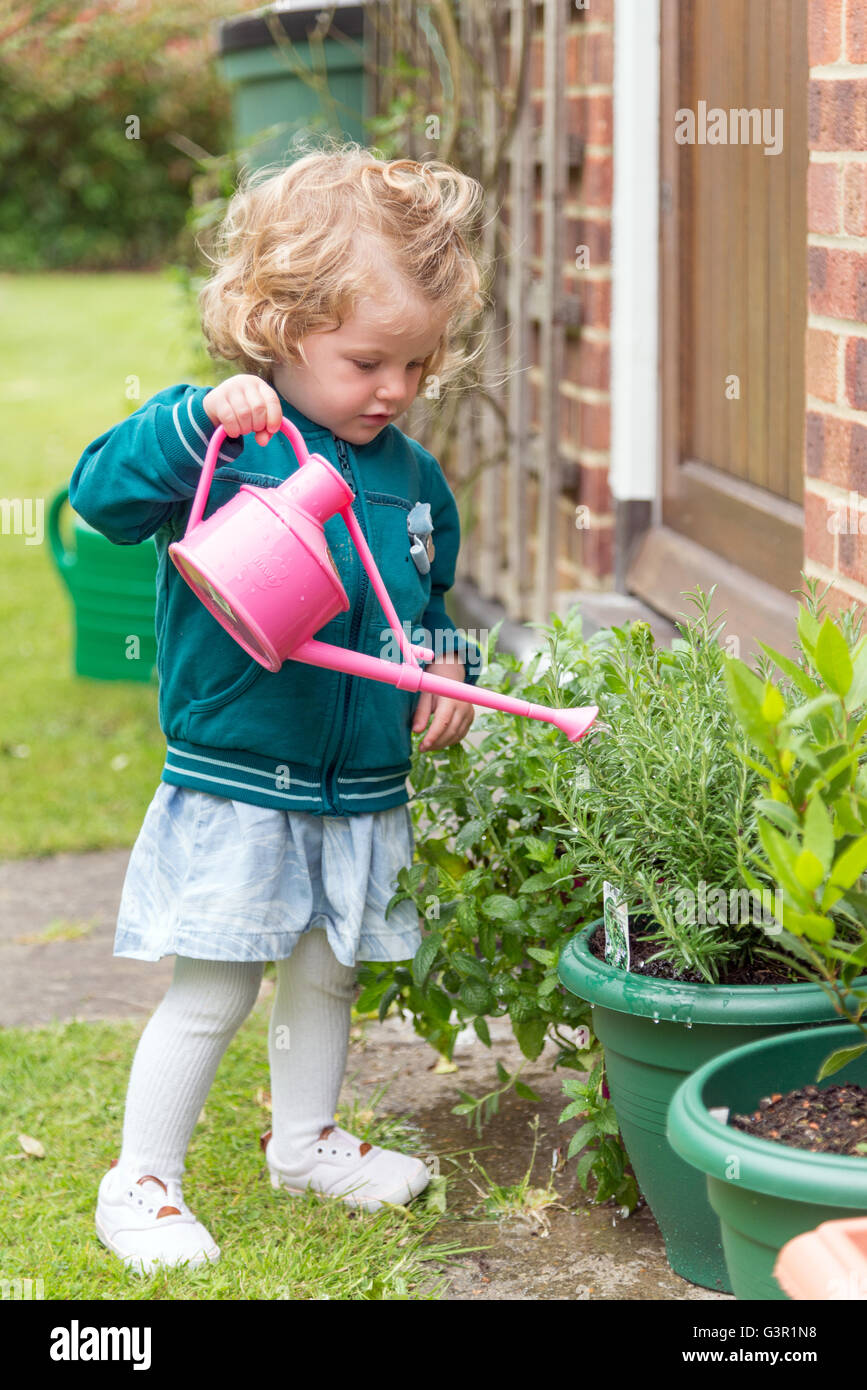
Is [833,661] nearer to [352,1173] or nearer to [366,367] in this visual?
[366,367]

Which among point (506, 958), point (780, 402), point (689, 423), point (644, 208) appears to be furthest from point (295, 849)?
point (644, 208)

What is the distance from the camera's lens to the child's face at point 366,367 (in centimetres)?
204

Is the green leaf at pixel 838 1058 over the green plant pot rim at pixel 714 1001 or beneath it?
over

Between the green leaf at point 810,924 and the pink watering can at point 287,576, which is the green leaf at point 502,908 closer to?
the pink watering can at point 287,576

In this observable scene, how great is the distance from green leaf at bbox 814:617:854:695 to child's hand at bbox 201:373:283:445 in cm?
73

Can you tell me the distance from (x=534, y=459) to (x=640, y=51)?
49.7 inches

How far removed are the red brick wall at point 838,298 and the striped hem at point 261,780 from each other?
776 mm

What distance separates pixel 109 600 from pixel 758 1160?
3646mm

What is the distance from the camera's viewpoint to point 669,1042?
6.12 feet

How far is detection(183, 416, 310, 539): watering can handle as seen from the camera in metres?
1.94

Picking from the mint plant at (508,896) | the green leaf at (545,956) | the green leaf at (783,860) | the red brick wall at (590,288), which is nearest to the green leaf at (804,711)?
the green leaf at (783,860)

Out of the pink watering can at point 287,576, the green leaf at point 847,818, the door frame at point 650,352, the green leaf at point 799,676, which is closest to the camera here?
the green leaf at point 847,818
